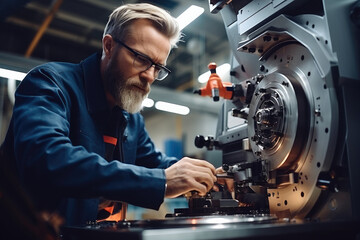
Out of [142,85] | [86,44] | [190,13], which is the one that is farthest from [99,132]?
[86,44]

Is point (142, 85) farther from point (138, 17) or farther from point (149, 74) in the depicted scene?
point (138, 17)

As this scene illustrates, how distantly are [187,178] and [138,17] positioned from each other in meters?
0.96

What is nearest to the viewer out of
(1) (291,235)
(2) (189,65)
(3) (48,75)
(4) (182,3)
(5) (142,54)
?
(1) (291,235)

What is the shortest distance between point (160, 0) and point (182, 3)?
1.20 ft

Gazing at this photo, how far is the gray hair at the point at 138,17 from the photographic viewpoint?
1.69 meters

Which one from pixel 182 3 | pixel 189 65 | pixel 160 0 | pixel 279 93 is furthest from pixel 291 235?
pixel 189 65

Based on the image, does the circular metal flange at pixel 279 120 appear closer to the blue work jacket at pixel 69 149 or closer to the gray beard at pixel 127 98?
the blue work jacket at pixel 69 149

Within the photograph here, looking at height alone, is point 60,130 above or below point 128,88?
below

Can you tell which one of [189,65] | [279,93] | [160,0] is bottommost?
[279,93]

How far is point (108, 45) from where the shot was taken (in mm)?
1771

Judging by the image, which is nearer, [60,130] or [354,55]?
[354,55]

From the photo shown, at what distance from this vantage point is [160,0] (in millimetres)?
3100

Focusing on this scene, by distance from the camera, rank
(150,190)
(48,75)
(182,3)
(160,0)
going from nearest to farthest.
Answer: (150,190), (48,75), (160,0), (182,3)

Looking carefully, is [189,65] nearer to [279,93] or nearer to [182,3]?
[182,3]
